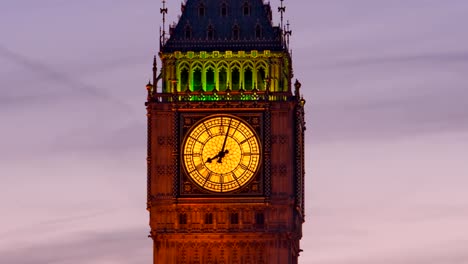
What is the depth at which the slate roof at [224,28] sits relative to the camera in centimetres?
12200

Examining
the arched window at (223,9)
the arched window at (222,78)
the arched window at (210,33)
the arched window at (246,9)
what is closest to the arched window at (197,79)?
the arched window at (222,78)

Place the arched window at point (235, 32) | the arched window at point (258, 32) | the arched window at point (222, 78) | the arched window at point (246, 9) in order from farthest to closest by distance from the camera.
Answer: the arched window at point (246, 9) → the arched window at point (235, 32) → the arched window at point (258, 32) → the arched window at point (222, 78)

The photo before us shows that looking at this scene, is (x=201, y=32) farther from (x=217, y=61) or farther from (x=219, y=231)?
(x=219, y=231)

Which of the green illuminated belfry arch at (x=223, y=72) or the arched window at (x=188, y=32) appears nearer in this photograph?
the green illuminated belfry arch at (x=223, y=72)

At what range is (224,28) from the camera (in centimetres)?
12281

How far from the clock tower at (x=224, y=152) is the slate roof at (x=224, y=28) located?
68 mm

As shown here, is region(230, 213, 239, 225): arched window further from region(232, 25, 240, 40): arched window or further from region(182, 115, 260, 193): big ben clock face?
region(232, 25, 240, 40): arched window

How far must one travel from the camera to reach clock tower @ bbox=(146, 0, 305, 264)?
120125 mm

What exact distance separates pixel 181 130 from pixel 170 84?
7.73 feet

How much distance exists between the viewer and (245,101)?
396 feet

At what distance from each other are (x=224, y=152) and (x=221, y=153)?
0.53 feet

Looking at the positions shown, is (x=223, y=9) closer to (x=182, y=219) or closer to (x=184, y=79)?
(x=184, y=79)

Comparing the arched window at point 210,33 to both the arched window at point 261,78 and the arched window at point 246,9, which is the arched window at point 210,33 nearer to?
the arched window at point 246,9

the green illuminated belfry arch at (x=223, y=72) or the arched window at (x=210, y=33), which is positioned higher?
the arched window at (x=210, y=33)
